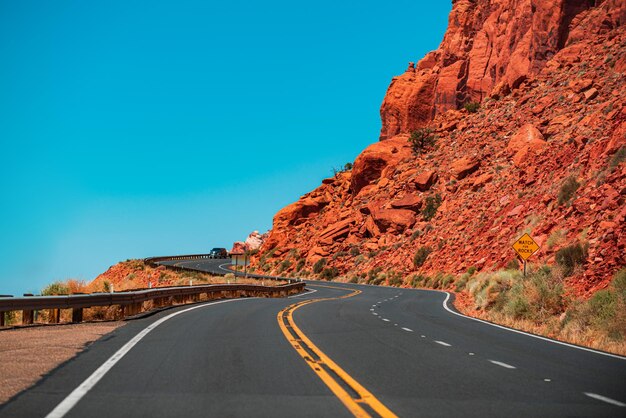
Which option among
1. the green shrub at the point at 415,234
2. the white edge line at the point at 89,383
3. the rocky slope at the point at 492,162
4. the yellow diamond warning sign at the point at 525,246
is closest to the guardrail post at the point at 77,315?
the white edge line at the point at 89,383

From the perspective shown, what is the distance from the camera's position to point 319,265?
68.5 m

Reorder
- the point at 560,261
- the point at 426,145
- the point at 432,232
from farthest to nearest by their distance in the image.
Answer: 1. the point at 426,145
2. the point at 432,232
3. the point at 560,261

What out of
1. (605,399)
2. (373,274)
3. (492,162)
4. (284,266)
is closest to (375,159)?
(284,266)

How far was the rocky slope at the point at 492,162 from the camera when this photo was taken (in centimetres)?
3067

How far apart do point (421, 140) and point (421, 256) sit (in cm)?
2478

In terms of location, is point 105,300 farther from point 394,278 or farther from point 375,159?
point 375,159

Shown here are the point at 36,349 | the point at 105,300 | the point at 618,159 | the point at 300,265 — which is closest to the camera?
the point at 36,349

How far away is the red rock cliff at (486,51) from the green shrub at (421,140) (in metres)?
6.39

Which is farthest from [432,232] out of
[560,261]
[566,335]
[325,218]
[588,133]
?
[566,335]

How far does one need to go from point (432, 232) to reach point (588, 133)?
18.4 meters

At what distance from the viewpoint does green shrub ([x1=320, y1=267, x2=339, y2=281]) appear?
2574 inches

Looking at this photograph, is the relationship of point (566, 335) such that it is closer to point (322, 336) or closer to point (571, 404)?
point (322, 336)

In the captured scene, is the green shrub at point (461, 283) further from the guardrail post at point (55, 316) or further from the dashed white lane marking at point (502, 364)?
the dashed white lane marking at point (502, 364)

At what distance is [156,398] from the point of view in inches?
272
